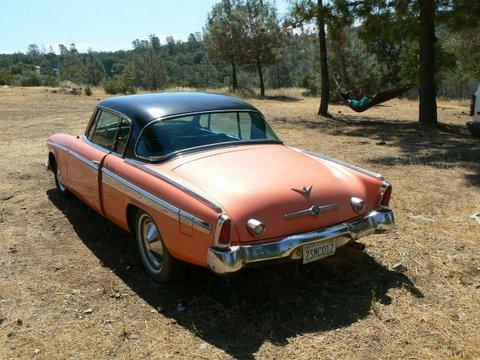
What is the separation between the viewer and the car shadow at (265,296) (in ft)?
10.5

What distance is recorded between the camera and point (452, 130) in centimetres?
1234

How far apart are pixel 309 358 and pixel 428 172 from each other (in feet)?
16.6

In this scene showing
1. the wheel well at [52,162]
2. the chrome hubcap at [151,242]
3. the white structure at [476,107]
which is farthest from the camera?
the white structure at [476,107]

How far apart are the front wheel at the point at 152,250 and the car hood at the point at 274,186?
0.53 metres

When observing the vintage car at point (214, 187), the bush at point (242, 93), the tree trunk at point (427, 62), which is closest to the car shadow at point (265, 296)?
the vintage car at point (214, 187)

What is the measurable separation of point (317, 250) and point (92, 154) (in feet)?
8.38

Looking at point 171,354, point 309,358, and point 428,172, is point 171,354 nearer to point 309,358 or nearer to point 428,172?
point 309,358

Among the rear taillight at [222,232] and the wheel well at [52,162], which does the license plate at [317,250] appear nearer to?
the rear taillight at [222,232]

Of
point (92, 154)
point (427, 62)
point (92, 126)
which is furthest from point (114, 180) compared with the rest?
point (427, 62)

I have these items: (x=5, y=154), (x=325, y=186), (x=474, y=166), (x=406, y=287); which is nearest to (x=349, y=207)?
(x=325, y=186)

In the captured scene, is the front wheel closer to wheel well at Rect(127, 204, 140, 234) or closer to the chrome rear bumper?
wheel well at Rect(127, 204, 140, 234)

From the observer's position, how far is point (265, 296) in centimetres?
363

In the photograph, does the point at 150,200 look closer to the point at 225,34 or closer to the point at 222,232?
the point at 222,232

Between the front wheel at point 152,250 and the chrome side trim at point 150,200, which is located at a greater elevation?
the chrome side trim at point 150,200
